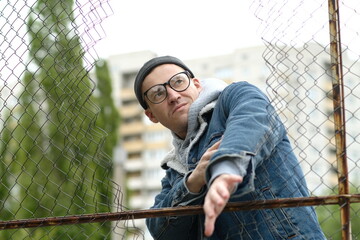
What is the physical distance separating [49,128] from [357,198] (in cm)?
1137

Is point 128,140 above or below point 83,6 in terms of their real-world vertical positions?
above

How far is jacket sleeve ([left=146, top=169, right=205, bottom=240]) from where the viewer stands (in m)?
2.68

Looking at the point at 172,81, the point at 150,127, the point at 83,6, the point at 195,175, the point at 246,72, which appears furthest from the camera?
the point at 150,127

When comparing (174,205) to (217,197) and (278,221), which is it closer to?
(278,221)

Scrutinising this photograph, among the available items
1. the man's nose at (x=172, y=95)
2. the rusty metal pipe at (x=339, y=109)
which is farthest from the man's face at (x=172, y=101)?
the rusty metal pipe at (x=339, y=109)

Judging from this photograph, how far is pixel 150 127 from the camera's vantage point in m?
56.4

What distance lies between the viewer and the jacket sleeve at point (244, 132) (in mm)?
2305

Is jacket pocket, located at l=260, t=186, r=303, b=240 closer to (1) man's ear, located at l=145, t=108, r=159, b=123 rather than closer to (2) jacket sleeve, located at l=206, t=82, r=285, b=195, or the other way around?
(2) jacket sleeve, located at l=206, t=82, r=285, b=195

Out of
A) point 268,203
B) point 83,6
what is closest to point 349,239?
point 268,203

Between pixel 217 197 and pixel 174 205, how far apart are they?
61 centimetres

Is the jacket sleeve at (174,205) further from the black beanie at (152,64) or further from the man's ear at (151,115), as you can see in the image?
the black beanie at (152,64)

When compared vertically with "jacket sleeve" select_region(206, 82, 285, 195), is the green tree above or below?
above

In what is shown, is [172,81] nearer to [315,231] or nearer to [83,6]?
[83,6]

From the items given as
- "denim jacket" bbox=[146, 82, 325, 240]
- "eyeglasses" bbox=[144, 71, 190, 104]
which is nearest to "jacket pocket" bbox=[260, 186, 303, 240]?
"denim jacket" bbox=[146, 82, 325, 240]
